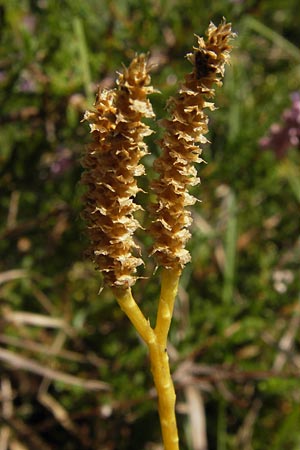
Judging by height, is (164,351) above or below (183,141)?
below

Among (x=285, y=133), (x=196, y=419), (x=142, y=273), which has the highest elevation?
(x=285, y=133)

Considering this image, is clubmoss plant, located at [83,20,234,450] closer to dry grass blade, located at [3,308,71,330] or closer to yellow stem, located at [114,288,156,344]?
yellow stem, located at [114,288,156,344]

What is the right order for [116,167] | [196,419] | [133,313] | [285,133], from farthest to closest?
[285,133] < [196,419] < [133,313] < [116,167]

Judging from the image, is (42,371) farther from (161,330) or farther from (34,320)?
(161,330)

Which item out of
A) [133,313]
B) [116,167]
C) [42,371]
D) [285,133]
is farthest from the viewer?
[285,133]

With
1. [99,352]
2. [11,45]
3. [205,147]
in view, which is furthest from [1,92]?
[99,352]

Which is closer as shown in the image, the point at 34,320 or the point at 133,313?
the point at 133,313

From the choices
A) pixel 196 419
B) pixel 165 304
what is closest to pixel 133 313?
pixel 165 304
